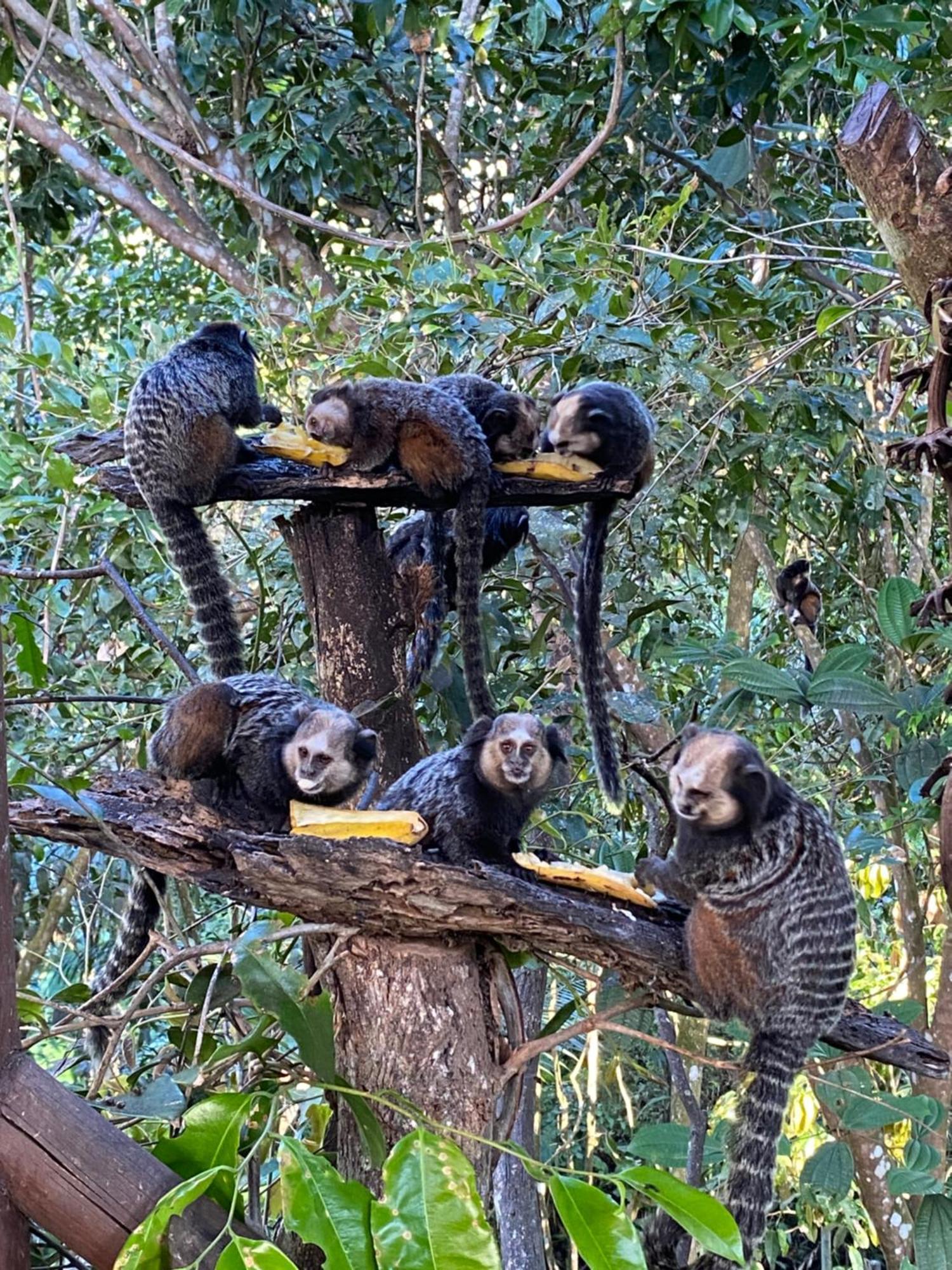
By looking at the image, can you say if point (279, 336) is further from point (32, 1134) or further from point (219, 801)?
point (32, 1134)

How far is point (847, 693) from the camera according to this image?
253 cm

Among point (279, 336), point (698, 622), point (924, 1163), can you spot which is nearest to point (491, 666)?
point (698, 622)

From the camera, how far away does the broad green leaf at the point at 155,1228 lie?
4.42 feet

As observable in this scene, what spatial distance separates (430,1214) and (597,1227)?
0.21 m

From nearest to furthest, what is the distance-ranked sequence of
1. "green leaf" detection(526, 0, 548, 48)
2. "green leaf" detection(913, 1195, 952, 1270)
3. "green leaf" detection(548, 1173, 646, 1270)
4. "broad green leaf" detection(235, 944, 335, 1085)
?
"green leaf" detection(548, 1173, 646, 1270)
"broad green leaf" detection(235, 944, 335, 1085)
"green leaf" detection(913, 1195, 952, 1270)
"green leaf" detection(526, 0, 548, 48)

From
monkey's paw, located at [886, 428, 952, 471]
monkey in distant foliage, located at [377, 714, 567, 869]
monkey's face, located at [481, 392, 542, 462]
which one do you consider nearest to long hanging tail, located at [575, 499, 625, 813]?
monkey's face, located at [481, 392, 542, 462]

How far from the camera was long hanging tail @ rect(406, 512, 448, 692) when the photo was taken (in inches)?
112

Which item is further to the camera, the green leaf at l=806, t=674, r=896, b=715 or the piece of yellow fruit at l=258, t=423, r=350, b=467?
the piece of yellow fruit at l=258, t=423, r=350, b=467

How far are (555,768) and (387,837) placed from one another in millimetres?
634

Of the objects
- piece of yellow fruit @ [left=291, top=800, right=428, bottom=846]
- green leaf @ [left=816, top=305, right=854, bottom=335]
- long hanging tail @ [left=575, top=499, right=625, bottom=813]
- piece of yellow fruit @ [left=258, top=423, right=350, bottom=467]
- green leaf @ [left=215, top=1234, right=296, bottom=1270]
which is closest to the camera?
green leaf @ [left=215, top=1234, right=296, bottom=1270]

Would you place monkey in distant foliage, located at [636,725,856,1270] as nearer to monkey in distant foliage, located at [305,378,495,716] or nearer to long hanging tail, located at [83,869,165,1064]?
monkey in distant foliage, located at [305,378,495,716]

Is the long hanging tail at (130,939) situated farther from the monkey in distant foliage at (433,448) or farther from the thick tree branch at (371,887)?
the monkey in distant foliage at (433,448)

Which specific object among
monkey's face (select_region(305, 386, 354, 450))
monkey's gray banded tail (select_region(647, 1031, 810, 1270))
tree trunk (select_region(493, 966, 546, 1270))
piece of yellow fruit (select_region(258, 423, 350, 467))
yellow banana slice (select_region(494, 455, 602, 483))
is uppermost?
monkey's face (select_region(305, 386, 354, 450))

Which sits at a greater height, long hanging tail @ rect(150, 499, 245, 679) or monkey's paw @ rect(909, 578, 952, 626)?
long hanging tail @ rect(150, 499, 245, 679)
